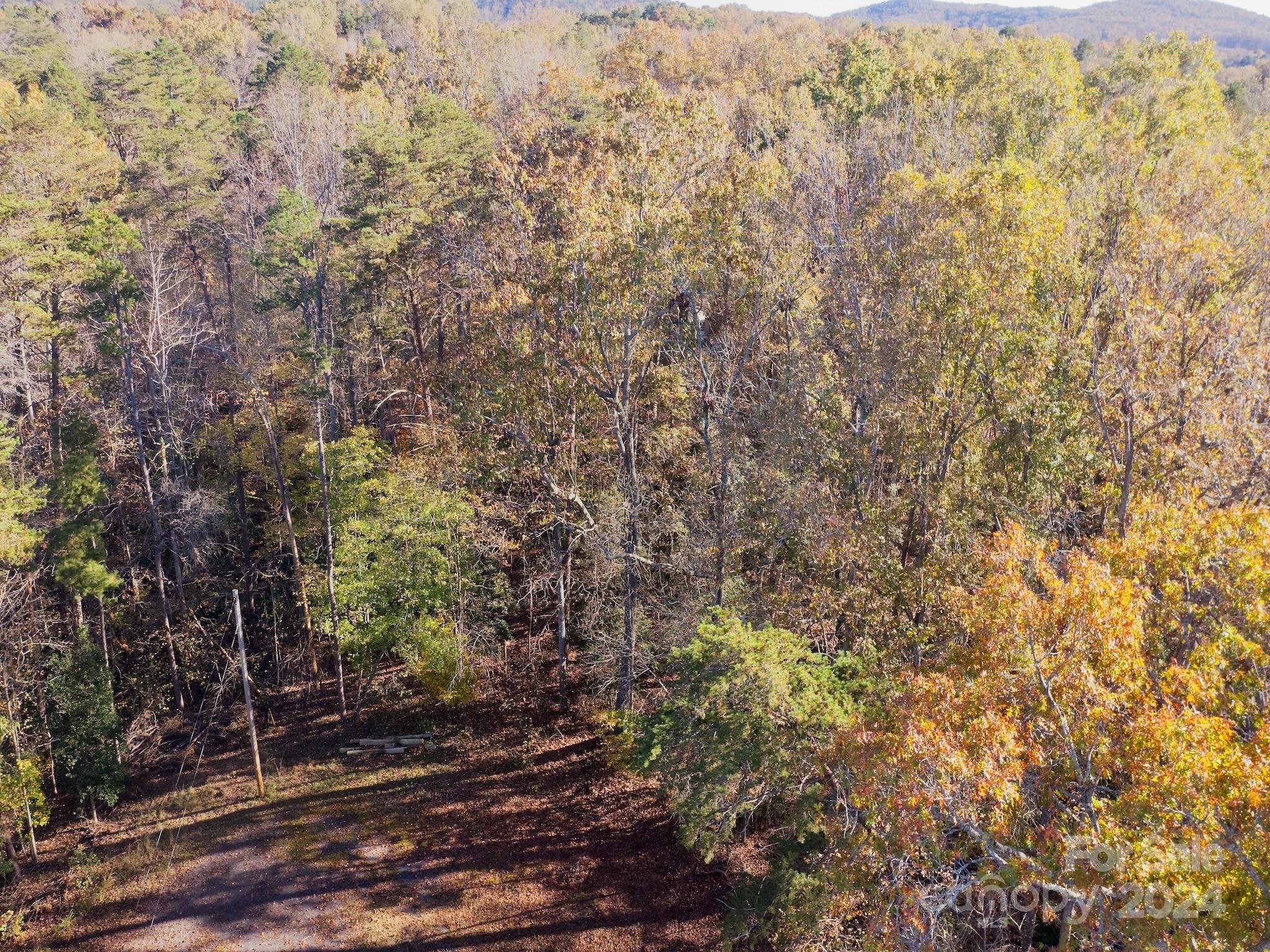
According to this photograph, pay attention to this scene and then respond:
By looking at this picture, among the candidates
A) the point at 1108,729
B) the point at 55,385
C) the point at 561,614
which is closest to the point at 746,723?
the point at 1108,729

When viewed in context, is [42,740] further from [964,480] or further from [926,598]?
[964,480]

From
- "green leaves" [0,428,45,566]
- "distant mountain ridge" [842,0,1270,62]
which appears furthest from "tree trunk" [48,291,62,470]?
"distant mountain ridge" [842,0,1270,62]

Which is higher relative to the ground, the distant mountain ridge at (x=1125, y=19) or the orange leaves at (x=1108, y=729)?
the distant mountain ridge at (x=1125, y=19)

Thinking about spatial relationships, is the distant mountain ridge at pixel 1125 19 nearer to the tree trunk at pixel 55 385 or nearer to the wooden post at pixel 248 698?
the tree trunk at pixel 55 385

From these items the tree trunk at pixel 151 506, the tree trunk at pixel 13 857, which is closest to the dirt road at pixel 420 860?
the tree trunk at pixel 13 857

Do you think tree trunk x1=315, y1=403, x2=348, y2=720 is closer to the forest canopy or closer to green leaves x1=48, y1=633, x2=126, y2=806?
the forest canopy

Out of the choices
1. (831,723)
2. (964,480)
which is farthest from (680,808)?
(964,480)
